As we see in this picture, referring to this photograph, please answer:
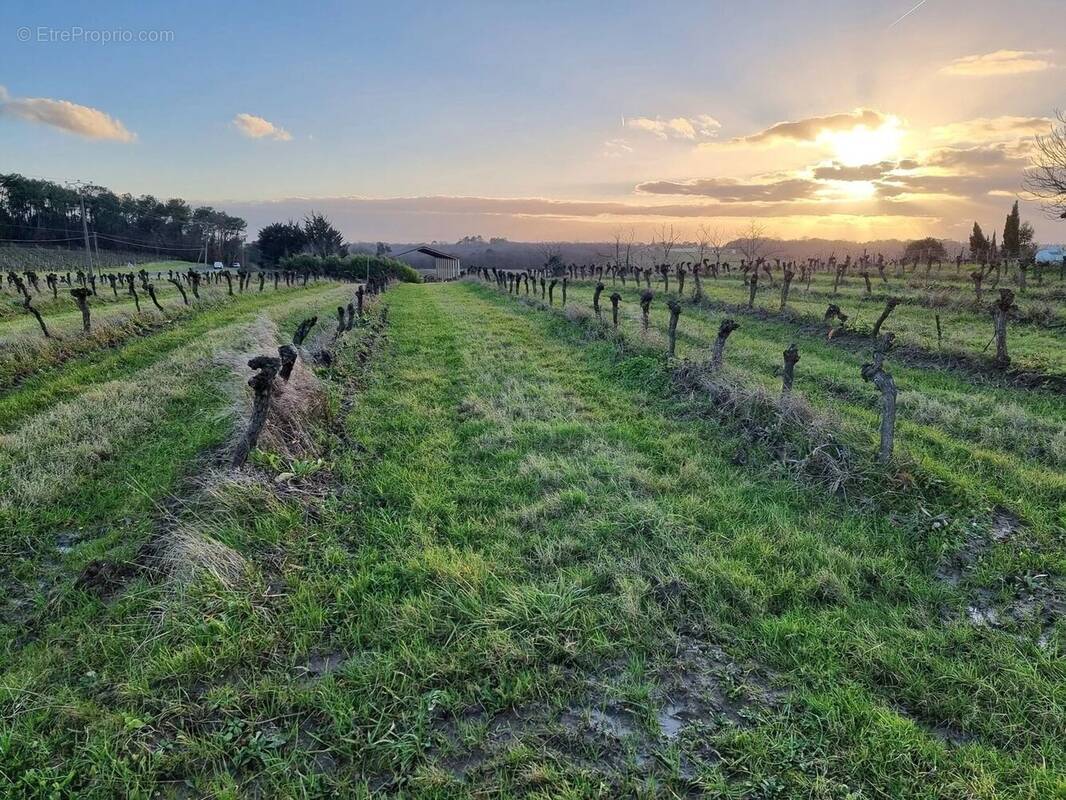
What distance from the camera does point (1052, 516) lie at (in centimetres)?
532

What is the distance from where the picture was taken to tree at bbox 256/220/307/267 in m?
73.2

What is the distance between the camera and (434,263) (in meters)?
85.4

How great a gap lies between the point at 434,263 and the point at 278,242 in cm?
2231

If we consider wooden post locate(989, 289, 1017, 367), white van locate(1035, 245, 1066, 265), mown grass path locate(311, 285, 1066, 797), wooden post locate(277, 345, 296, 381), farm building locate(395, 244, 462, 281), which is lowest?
mown grass path locate(311, 285, 1066, 797)

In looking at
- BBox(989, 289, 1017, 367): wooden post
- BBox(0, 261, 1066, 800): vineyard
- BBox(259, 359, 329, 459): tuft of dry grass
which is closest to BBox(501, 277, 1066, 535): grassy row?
BBox(0, 261, 1066, 800): vineyard

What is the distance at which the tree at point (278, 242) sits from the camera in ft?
240

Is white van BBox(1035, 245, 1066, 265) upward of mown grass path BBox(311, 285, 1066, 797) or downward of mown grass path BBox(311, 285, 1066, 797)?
upward

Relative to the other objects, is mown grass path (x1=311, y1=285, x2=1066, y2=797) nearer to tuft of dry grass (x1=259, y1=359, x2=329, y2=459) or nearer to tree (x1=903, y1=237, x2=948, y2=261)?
tuft of dry grass (x1=259, y1=359, x2=329, y2=459)

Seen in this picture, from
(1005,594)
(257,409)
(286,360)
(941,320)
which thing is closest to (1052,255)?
(941,320)

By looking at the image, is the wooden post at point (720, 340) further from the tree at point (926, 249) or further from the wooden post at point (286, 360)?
the tree at point (926, 249)

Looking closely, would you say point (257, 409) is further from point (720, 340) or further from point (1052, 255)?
point (1052, 255)

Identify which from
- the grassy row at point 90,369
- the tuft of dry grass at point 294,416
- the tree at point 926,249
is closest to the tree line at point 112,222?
the grassy row at point 90,369

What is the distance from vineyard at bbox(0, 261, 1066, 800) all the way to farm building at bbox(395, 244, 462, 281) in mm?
71135

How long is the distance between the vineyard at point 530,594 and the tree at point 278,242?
2831 inches
